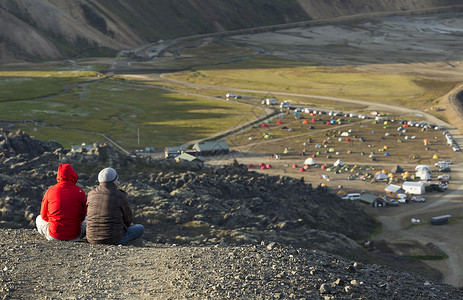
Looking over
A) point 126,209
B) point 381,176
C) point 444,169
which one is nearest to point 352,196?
point 381,176

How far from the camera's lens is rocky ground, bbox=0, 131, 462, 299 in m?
15.1

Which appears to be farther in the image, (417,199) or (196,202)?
(417,199)

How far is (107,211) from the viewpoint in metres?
17.9

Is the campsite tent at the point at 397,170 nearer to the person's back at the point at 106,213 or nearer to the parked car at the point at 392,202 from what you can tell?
the parked car at the point at 392,202

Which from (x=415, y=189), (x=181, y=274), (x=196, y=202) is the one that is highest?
(x=181, y=274)

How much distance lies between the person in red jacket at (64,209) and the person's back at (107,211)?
18.2 inches

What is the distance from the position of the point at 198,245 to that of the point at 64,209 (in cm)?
1225

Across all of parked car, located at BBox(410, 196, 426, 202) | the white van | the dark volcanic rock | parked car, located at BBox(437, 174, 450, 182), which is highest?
the dark volcanic rock

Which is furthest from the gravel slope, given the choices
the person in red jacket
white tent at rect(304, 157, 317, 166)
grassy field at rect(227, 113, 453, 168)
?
grassy field at rect(227, 113, 453, 168)

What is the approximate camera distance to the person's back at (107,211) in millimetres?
17797

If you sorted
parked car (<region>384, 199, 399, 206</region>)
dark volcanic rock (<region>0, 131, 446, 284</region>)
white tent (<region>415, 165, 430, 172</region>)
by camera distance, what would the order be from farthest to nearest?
1. white tent (<region>415, 165, 430, 172</region>)
2. parked car (<region>384, 199, 399, 206</region>)
3. dark volcanic rock (<region>0, 131, 446, 284</region>)

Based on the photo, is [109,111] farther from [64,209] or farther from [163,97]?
[64,209]

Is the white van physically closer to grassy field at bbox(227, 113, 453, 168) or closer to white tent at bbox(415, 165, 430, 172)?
white tent at bbox(415, 165, 430, 172)

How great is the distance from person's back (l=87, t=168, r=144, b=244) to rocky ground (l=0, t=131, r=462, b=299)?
0.57 m
